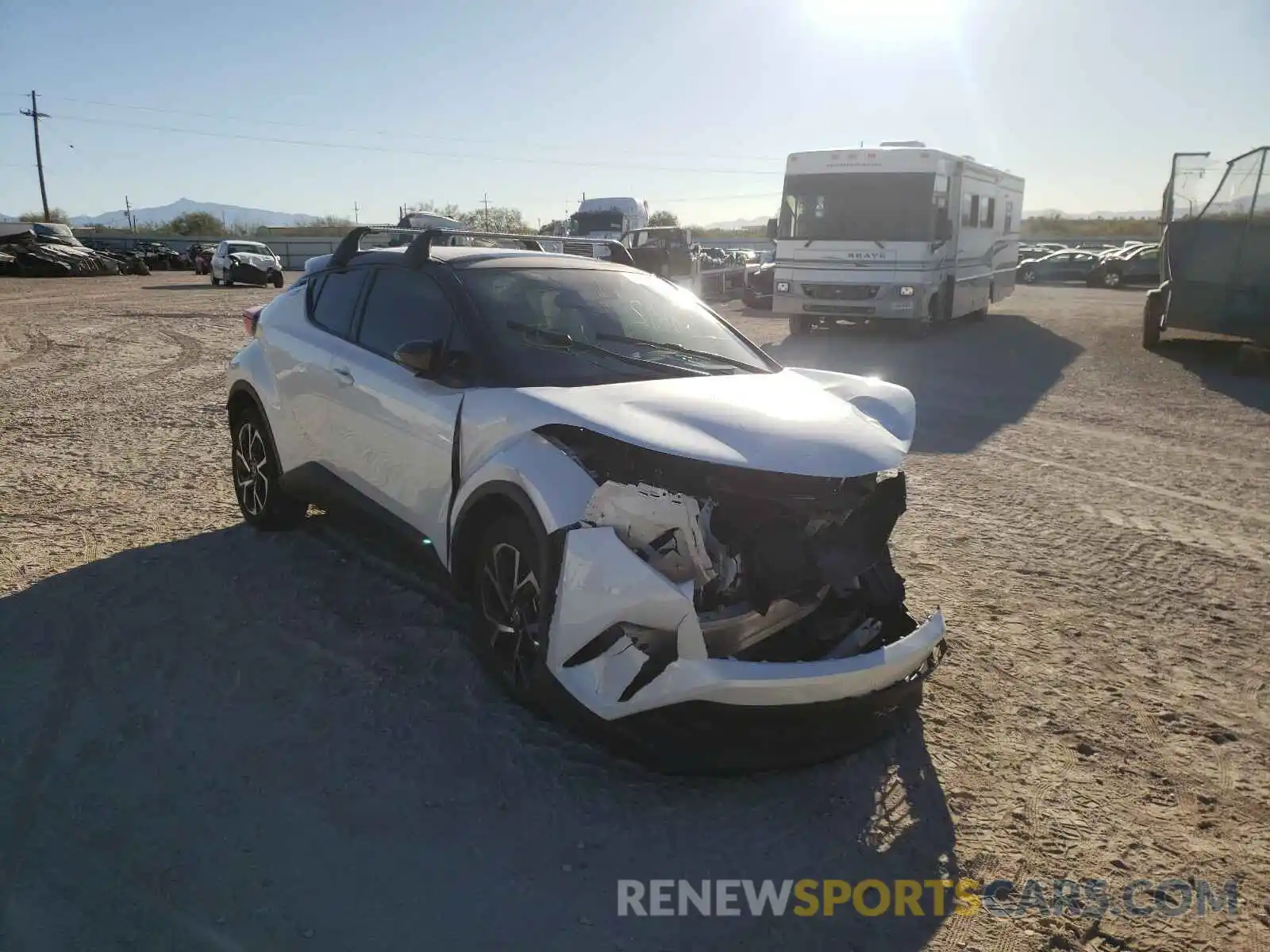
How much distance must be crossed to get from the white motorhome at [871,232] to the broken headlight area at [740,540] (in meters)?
13.3

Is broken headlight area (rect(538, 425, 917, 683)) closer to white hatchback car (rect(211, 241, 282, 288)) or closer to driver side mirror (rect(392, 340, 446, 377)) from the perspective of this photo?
driver side mirror (rect(392, 340, 446, 377))

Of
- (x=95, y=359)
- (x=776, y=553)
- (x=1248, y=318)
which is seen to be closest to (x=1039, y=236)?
(x=1248, y=318)

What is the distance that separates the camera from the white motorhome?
15250 millimetres

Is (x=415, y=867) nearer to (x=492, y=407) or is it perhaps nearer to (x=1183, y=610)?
(x=492, y=407)

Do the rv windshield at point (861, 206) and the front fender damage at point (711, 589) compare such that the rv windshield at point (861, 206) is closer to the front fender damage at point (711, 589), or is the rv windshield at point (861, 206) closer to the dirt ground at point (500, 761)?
the dirt ground at point (500, 761)

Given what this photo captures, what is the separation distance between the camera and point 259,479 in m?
5.41

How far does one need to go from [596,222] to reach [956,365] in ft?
54.9

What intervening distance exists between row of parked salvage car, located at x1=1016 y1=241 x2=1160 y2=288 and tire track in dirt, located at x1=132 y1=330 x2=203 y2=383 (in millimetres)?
28444

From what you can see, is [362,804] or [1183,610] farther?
[1183,610]

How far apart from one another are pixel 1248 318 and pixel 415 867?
44.6 ft

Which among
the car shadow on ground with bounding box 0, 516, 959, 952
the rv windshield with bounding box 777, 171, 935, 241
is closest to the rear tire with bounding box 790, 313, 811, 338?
→ the rv windshield with bounding box 777, 171, 935, 241

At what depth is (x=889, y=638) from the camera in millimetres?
3324

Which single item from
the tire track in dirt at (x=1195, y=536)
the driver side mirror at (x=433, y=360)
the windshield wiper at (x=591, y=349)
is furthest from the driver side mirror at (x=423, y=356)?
the tire track in dirt at (x=1195, y=536)

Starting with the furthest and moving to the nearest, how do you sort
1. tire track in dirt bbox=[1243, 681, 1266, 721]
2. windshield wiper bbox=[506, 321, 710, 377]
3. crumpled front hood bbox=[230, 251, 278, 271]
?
crumpled front hood bbox=[230, 251, 278, 271] → windshield wiper bbox=[506, 321, 710, 377] → tire track in dirt bbox=[1243, 681, 1266, 721]
